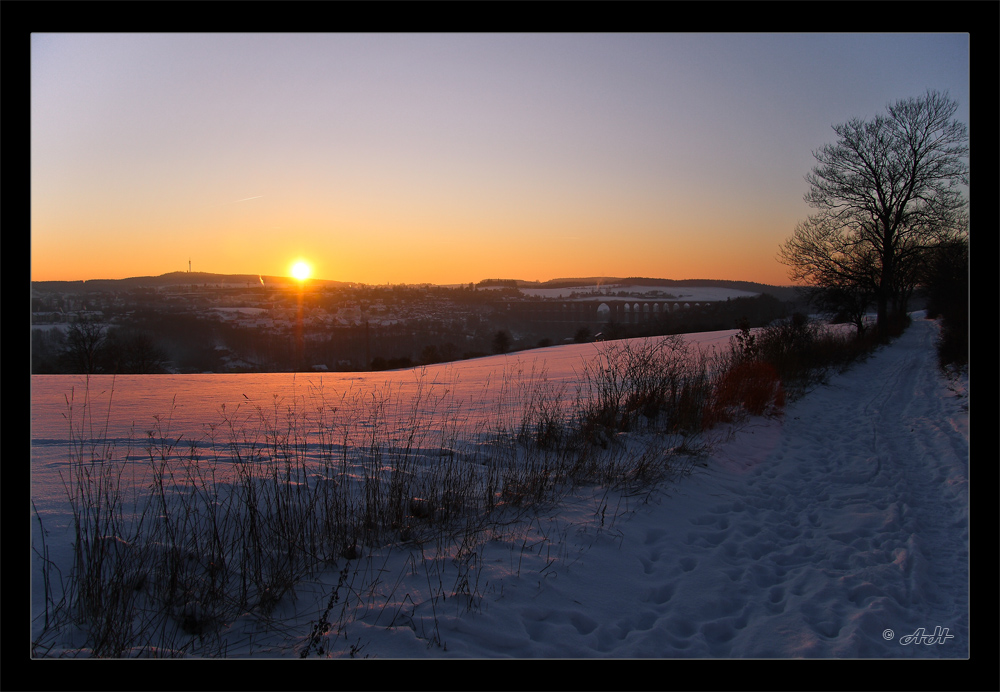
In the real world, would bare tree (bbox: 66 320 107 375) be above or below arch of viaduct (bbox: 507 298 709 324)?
below

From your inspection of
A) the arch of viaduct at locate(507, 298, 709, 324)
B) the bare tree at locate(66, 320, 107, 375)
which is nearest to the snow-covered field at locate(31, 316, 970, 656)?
the bare tree at locate(66, 320, 107, 375)

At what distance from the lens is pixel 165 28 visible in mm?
2166

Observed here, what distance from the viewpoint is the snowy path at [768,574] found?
2756 millimetres

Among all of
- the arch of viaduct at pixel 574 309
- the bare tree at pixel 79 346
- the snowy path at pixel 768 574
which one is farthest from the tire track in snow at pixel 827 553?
the arch of viaduct at pixel 574 309

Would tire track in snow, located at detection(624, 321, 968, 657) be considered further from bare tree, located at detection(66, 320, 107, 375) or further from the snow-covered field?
bare tree, located at detection(66, 320, 107, 375)

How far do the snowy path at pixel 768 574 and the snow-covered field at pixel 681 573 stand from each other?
0.5 inches

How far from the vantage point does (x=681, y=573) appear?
3547 mm

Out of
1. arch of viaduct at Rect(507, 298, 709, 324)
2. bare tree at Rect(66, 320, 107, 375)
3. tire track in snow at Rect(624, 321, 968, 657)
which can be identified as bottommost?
tire track in snow at Rect(624, 321, 968, 657)

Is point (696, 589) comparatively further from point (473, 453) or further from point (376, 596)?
point (473, 453)

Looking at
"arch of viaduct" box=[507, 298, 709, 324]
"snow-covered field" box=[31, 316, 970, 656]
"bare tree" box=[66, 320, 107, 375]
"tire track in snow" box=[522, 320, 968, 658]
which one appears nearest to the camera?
"snow-covered field" box=[31, 316, 970, 656]

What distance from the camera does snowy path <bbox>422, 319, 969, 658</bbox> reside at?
2.76m

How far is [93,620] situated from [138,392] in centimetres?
696

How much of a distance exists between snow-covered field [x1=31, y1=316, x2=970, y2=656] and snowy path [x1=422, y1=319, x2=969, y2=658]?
1 centimetres

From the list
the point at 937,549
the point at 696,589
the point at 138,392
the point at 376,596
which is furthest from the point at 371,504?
the point at 138,392
